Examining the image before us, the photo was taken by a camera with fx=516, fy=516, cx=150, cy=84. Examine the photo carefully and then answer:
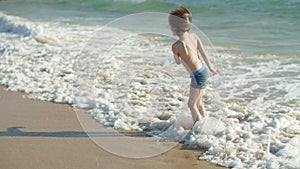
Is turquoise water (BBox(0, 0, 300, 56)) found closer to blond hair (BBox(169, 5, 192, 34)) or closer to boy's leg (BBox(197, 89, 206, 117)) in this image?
boy's leg (BBox(197, 89, 206, 117))

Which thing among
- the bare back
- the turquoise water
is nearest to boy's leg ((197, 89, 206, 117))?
the bare back

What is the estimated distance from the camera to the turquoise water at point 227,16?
1116 centimetres

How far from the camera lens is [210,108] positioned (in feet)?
20.1

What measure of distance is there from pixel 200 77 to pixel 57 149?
59.5 inches

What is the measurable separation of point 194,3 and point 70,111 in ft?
47.3

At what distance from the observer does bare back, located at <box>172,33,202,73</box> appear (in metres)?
4.77

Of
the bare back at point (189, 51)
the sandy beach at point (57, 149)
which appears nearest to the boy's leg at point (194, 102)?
the bare back at point (189, 51)

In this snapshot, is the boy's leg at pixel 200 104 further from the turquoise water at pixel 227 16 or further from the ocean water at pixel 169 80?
the turquoise water at pixel 227 16

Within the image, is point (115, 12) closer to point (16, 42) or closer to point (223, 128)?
point (16, 42)

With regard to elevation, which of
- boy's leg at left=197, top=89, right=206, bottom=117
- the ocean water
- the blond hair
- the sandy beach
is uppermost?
the blond hair

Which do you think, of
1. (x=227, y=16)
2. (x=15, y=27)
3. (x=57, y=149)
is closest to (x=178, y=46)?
(x=57, y=149)

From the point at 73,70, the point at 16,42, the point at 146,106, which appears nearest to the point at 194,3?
the point at 16,42

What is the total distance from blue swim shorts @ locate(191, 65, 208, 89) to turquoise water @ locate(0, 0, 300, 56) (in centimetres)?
505

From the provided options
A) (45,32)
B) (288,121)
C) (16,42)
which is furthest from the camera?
(45,32)
